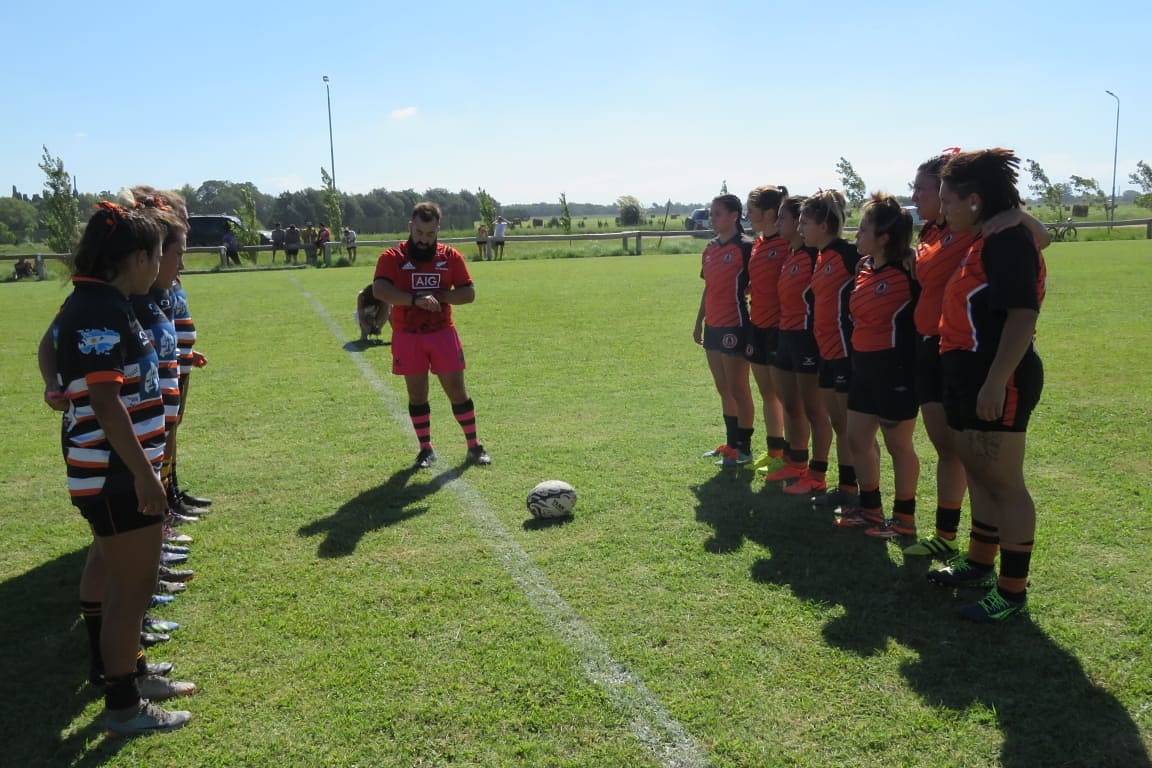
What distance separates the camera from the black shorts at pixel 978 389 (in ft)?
11.7

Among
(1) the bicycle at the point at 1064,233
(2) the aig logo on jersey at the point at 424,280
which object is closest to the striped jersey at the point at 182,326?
(2) the aig logo on jersey at the point at 424,280

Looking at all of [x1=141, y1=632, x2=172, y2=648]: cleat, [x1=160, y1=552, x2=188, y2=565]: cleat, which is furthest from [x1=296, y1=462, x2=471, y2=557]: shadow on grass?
[x1=141, y1=632, x2=172, y2=648]: cleat

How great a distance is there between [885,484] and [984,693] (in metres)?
2.67

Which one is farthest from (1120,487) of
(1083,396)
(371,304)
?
(371,304)

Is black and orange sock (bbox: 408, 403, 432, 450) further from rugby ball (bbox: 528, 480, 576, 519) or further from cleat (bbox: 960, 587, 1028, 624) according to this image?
cleat (bbox: 960, 587, 1028, 624)

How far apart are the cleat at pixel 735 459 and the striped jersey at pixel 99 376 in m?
4.28

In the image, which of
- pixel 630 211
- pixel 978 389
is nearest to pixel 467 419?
pixel 978 389

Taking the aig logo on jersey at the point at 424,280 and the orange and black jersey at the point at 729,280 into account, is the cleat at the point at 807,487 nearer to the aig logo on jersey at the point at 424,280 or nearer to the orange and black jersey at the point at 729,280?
the orange and black jersey at the point at 729,280

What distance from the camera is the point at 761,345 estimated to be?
19.9 feet

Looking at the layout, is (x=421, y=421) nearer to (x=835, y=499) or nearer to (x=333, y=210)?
(x=835, y=499)

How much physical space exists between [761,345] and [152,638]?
14.2 feet

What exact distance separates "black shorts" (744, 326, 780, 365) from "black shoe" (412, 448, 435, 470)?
2.67 meters

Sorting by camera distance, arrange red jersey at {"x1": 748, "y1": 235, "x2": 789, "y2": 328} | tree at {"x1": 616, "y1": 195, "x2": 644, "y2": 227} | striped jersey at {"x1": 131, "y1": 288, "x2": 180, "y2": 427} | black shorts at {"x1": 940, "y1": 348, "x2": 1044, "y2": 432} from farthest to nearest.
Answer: tree at {"x1": 616, "y1": 195, "x2": 644, "y2": 227}, red jersey at {"x1": 748, "y1": 235, "x2": 789, "y2": 328}, striped jersey at {"x1": 131, "y1": 288, "x2": 180, "y2": 427}, black shorts at {"x1": 940, "y1": 348, "x2": 1044, "y2": 432}

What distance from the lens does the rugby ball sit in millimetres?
5195
